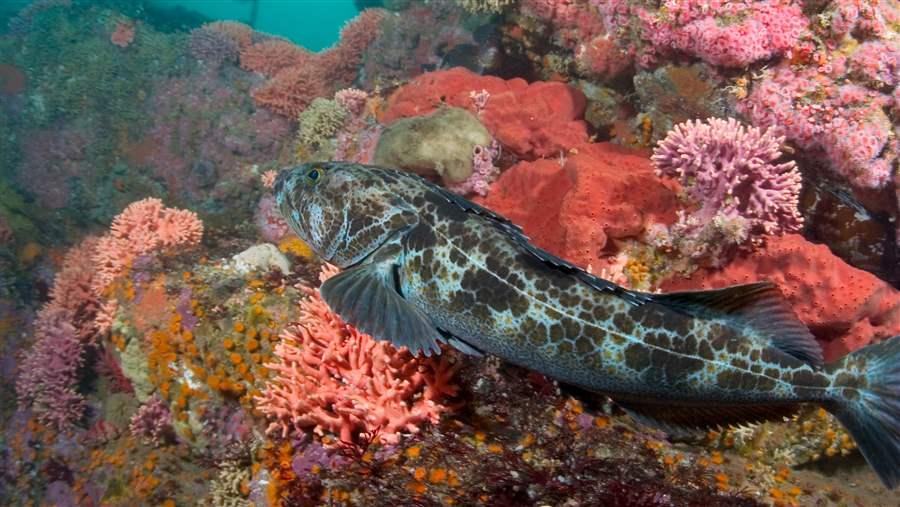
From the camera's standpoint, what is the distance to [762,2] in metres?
5.06

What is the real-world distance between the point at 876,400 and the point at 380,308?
252 cm

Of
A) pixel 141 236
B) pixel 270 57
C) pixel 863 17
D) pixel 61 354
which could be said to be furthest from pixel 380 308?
pixel 270 57

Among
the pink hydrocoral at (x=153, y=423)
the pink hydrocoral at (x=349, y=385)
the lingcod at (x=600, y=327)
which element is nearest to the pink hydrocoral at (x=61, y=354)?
the pink hydrocoral at (x=153, y=423)

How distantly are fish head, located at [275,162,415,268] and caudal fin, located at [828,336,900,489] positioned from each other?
7.99 feet

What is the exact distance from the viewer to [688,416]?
294 cm

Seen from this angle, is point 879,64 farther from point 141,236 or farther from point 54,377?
point 54,377

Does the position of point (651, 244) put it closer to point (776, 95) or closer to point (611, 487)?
point (776, 95)

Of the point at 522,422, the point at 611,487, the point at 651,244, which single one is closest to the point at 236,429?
the point at 522,422

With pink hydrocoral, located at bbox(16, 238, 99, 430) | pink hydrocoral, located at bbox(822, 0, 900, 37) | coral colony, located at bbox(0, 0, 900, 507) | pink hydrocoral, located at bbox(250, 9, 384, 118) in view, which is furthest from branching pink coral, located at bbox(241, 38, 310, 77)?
pink hydrocoral, located at bbox(822, 0, 900, 37)

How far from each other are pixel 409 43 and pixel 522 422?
35.6 ft

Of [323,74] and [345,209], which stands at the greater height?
[323,74]

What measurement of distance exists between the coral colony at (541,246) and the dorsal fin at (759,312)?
2.88 feet

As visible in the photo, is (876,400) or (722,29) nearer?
(876,400)

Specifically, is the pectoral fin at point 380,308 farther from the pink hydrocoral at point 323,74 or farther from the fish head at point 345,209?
the pink hydrocoral at point 323,74
